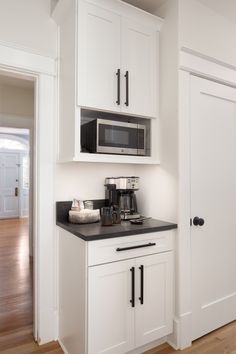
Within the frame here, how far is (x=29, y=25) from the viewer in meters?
1.88

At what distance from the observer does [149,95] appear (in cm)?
199

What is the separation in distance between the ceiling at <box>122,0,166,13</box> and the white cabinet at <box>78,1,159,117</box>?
19cm

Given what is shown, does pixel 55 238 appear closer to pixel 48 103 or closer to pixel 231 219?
pixel 48 103

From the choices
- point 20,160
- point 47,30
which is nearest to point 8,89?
point 47,30

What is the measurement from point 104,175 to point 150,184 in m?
0.42

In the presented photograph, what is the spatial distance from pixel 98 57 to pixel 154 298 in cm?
176

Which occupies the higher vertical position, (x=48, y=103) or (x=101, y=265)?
(x=48, y=103)

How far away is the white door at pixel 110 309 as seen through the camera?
1.53 m

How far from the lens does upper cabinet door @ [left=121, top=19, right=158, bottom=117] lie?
6.15 feet

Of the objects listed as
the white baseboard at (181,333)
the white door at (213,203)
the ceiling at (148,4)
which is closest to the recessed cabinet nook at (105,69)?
the ceiling at (148,4)

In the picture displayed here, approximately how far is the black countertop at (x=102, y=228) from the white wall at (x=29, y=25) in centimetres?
122

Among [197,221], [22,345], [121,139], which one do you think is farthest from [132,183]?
[22,345]

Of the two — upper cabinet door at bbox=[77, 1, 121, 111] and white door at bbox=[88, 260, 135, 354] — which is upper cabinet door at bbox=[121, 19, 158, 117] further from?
white door at bbox=[88, 260, 135, 354]

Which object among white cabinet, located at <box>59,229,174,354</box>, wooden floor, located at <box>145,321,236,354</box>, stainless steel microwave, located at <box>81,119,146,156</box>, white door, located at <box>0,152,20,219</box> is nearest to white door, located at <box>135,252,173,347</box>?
white cabinet, located at <box>59,229,174,354</box>
